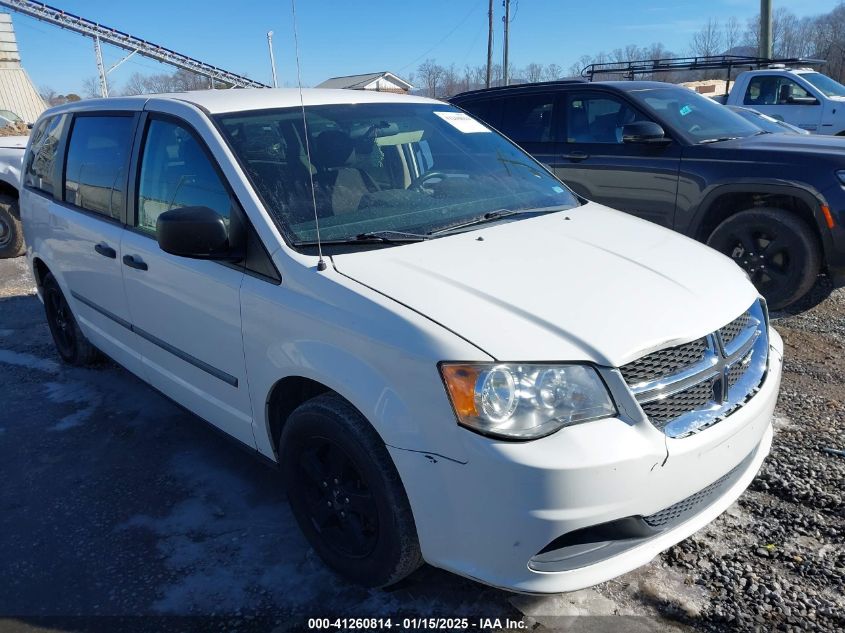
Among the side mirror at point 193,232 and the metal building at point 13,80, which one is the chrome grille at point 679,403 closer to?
the side mirror at point 193,232

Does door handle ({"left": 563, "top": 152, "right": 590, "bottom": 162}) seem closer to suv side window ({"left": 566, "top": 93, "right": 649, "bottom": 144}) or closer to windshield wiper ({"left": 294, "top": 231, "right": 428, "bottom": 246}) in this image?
suv side window ({"left": 566, "top": 93, "right": 649, "bottom": 144})

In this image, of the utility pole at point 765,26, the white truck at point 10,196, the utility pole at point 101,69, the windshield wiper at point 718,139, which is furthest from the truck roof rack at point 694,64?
the utility pole at point 101,69

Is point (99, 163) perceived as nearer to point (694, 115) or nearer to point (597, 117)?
point (597, 117)

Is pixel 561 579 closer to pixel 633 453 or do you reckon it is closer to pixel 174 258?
pixel 633 453

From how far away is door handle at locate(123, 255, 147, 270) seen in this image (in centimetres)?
330

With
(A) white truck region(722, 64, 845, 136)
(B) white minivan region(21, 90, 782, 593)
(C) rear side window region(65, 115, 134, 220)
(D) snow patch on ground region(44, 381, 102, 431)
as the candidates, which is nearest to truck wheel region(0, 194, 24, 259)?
(D) snow patch on ground region(44, 381, 102, 431)

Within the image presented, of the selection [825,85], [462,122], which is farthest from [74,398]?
[825,85]

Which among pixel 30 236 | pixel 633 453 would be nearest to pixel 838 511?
pixel 633 453

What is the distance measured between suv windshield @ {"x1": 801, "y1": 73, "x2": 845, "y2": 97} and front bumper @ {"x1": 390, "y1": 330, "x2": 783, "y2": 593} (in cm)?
1351

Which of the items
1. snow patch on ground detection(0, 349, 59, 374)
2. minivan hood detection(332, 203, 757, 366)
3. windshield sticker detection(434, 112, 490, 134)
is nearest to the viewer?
minivan hood detection(332, 203, 757, 366)

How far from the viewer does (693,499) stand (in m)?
2.27

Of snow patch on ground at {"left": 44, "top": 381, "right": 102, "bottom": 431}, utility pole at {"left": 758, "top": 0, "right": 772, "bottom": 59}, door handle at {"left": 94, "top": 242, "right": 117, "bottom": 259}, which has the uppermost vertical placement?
utility pole at {"left": 758, "top": 0, "right": 772, "bottom": 59}

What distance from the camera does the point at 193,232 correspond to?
2.56 meters

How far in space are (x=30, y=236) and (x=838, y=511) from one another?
17.2ft
